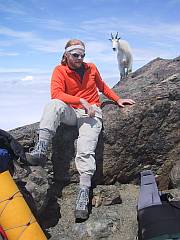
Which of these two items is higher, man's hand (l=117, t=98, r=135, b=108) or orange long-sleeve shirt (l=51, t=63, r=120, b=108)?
orange long-sleeve shirt (l=51, t=63, r=120, b=108)

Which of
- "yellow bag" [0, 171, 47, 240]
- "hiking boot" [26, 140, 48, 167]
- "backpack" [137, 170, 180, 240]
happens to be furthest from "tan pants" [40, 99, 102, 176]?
"yellow bag" [0, 171, 47, 240]

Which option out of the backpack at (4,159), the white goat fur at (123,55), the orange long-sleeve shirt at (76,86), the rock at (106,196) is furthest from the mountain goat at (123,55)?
the backpack at (4,159)

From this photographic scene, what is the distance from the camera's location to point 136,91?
30.3ft

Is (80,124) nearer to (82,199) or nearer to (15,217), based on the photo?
(82,199)

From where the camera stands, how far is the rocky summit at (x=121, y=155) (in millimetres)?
7492

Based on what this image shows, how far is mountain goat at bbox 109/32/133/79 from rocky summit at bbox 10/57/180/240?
10.6 metres

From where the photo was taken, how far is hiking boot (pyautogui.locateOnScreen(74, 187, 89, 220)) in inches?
268

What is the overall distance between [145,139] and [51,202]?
8.60 feet

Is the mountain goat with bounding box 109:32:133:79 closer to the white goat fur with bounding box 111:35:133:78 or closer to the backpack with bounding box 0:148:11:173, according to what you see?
the white goat fur with bounding box 111:35:133:78

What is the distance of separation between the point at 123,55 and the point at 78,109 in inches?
528

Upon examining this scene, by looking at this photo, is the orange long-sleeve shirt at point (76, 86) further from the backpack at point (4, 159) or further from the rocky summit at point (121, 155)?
the backpack at point (4, 159)

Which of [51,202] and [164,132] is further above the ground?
[164,132]

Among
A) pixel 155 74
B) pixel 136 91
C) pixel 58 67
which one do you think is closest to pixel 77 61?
pixel 58 67

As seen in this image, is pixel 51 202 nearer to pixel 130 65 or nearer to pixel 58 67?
pixel 58 67
